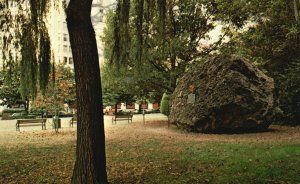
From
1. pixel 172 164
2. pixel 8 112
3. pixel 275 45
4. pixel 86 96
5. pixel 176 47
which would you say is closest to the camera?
pixel 86 96

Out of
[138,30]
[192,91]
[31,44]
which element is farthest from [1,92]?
[138,30]

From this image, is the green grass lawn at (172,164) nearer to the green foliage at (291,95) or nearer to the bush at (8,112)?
the green foliage at (291,95)

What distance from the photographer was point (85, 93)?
554cm

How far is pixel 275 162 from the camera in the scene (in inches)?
304

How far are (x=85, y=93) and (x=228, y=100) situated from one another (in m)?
10.8

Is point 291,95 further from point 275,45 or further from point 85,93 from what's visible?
point 85,93

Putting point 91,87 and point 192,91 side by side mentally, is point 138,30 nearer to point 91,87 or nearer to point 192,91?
point 91,87

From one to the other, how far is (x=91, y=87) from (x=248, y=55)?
745 inches

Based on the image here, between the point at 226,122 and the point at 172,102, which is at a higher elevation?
the point at 172,102

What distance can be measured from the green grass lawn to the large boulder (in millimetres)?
4197

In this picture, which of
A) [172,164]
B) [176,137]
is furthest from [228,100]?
[172,164]

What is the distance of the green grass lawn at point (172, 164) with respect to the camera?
21.8 feet

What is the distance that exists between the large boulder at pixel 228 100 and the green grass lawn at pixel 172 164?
165 inches

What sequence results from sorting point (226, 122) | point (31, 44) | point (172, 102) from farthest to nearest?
point (172, 102)
point (226, 122)
point (31, 44)
